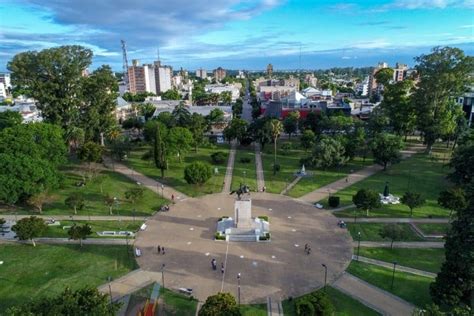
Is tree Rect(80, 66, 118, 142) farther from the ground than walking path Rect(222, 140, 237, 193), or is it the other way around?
tree Rect(80, 66, 118, 142)

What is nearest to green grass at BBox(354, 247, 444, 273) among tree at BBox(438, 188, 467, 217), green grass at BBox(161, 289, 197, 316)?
tree at BBox(438, 188, 467, 217)

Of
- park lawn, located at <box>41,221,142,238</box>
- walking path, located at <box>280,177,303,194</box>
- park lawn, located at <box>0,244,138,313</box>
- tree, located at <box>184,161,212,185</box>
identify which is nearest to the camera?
park lawn, located at <box>0,244,138,313</box>

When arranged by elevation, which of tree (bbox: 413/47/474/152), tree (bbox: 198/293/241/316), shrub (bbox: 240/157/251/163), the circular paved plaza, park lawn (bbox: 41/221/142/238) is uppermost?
tree (bbox: 413/47/474/152)

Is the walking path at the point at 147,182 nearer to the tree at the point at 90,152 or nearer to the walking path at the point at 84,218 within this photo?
the tree at the point at 90,152

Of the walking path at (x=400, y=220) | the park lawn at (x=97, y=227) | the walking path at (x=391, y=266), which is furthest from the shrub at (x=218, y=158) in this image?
the walking path at (x=391, y=266)

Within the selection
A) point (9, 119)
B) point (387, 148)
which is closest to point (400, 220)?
point (387, 148)

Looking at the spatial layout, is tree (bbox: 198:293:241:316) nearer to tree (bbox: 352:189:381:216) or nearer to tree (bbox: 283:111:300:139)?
tree (bbox: 352:189:381:216)
